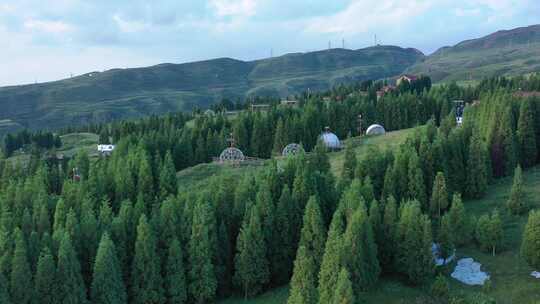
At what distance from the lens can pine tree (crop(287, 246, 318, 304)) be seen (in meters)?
30.3

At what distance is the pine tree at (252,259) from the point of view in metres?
35.7

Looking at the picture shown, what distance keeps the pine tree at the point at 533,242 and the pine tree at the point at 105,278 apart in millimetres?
24271

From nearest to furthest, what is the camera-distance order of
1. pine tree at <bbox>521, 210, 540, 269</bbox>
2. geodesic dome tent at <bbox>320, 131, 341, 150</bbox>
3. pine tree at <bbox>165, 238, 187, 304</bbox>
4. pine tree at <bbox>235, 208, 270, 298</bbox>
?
pine tree at <bbox>521, 210, 540, 269</bbox>, pine tree at <bbox>165, 238, 187, 304</bbox>, pine tree at <bbox>235, 208, 270, 298</bbox>, geodesic dome tent at <bbox>320, 131, 341, 150</bbox>

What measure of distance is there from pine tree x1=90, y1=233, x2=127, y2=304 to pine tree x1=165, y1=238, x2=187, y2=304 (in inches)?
122

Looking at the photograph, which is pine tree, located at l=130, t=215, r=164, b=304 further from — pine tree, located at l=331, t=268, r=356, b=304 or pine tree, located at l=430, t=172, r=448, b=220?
pine tree, located at l=430, t=172, r=448, b=220

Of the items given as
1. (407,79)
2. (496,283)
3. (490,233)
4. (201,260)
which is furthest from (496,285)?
(407,79)

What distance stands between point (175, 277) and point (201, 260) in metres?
1.90

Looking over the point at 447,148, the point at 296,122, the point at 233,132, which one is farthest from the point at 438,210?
the point at 233,132

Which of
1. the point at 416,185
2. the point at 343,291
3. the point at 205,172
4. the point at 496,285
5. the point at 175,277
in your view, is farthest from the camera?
the point at 205,172

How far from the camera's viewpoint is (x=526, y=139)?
183ft

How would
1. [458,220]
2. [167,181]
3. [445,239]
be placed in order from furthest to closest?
[167,181]
[458,220]
[445,239]

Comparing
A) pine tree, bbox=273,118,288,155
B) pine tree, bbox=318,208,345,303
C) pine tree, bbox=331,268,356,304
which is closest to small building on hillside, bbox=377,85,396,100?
pine tree, bbox=273,118,288,155

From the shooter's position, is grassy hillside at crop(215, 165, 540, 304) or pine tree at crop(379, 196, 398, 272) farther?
pine tree at crop(379, 196, 398, 272)

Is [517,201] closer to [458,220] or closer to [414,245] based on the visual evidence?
[458,220]
